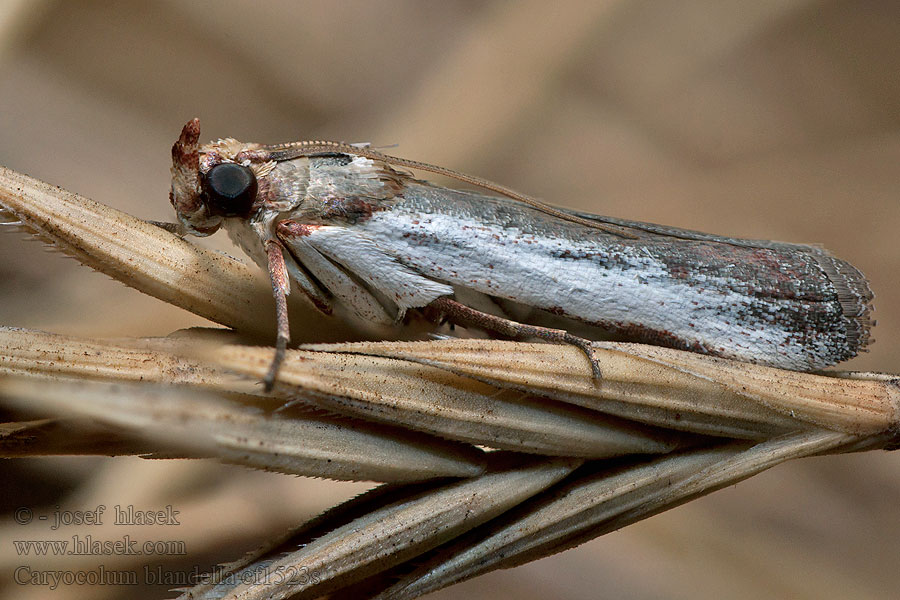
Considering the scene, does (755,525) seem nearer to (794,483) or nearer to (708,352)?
(794,483)

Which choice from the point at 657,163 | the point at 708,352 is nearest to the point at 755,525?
the point at 708,352

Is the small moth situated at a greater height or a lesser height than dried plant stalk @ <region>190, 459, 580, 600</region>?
greater

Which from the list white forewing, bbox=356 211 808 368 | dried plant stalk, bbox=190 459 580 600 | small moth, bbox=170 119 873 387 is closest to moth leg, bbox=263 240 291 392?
small moth, bbox=170 119 873 387

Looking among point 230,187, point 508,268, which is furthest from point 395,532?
point 230,187

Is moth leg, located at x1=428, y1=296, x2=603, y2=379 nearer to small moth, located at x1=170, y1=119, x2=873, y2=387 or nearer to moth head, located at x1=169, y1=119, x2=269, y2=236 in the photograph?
small moth, located at x1=170, y1=119, x2=873, y2=387

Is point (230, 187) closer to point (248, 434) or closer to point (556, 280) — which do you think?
point (248, 434)

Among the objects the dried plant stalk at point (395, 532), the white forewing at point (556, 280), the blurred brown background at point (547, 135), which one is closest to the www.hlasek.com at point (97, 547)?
the blurred brown background at point (547, 135)

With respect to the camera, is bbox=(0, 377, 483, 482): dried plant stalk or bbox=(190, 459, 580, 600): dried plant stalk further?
bbox=(190, 459, 580, 600): dried plant stalk

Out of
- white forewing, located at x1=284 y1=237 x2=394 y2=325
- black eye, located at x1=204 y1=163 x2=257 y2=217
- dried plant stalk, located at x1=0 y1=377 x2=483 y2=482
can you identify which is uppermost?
black eye, located at x1=204 y1=163 x2=257 y2=217
